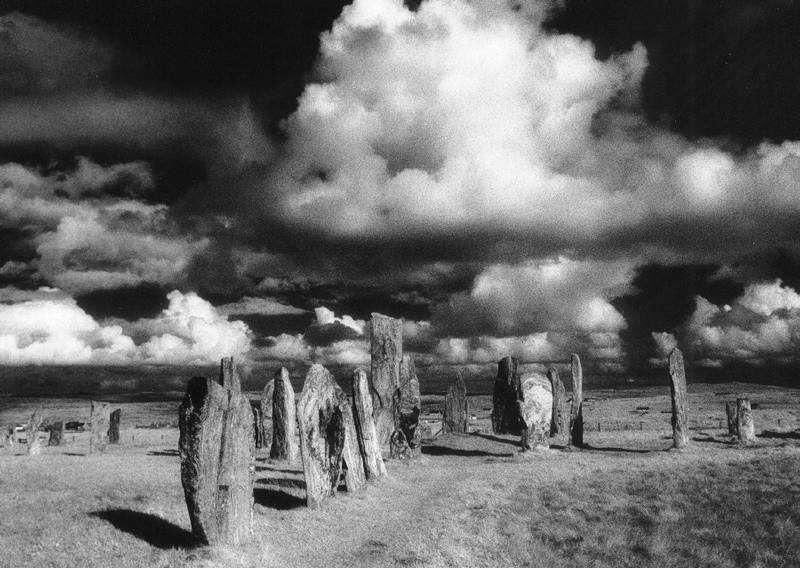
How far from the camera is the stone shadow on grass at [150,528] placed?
11.1 meters

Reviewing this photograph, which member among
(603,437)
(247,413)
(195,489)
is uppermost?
(247,413)

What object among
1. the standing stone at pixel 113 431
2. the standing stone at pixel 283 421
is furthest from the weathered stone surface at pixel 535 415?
the standing stone at pixel 113 431

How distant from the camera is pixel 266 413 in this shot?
1152 inches

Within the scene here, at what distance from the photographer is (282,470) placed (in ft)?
70.4

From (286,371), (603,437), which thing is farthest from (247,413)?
(603,437)

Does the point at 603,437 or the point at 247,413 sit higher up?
the point at 247,413

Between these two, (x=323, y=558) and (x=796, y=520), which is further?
(x=796, y=520)

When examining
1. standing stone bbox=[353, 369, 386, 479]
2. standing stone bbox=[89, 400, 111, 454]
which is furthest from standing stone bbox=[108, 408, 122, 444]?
standing stone bbox=[353, 369, 386, 479]

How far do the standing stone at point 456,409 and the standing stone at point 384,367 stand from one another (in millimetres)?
9821

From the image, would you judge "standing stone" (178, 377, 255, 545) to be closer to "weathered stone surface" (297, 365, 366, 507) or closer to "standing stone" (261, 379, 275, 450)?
"weathered stone surface" (297, 365, 366, 507)

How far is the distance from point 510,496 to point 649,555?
192 inches

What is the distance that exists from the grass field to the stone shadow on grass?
0.03 meters

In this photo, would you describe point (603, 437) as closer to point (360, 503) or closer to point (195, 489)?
point (360, 503)

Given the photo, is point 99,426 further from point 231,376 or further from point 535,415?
point 535,415
